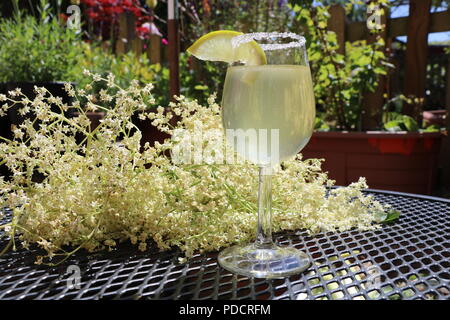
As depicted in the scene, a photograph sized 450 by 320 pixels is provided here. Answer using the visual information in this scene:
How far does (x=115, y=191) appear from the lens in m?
0.86

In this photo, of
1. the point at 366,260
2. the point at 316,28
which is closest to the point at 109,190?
the point at 366,260

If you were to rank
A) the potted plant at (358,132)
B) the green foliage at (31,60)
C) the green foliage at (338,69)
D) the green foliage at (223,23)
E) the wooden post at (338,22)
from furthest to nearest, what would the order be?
the green foliage at (223,23) → the wooden post at (338,22) → the green foliage at (338,69) → the potted plant at (358,132) → the green foliage at (31,60)

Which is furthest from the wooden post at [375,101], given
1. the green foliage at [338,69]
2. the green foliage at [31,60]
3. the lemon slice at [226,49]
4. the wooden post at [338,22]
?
the lemon slice at [226,49]

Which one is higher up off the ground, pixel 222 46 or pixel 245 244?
pixel 222 46

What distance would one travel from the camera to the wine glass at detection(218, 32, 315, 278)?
88 centimetres

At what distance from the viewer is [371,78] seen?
3.25m

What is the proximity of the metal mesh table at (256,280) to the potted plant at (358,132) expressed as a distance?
1.96 m

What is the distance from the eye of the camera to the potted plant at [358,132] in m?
2.85

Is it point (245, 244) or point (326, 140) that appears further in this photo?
point (326, 140)

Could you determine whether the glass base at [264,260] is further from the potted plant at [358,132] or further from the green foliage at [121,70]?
the green foliage at [121,70]

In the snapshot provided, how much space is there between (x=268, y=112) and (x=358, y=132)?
2151 millimetres

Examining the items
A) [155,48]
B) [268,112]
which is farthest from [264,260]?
[155,48]
